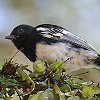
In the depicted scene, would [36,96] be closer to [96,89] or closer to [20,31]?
[96,89]

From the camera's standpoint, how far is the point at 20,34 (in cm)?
236

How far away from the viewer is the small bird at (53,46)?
224 centimetres

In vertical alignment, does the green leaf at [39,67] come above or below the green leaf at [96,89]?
above

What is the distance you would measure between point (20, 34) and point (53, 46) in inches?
9.3

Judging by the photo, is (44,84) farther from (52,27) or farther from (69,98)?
(52,27)

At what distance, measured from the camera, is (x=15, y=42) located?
7.70ft

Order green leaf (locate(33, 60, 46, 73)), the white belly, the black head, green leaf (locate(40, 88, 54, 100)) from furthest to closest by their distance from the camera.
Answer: the black head, the white belly, green leaf (locate(33, 60, 46, 73)), green leaf (locate(40, 88, 54, 100))

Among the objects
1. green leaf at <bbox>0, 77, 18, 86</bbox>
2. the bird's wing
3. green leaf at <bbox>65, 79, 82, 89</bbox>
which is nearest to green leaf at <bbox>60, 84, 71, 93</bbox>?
green leaf at <bbox>65, 79, 82, 89</bbox>

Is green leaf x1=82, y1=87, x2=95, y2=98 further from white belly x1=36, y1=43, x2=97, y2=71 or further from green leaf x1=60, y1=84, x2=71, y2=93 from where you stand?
white belly x1=36, y1=43, x2=97, y2=71

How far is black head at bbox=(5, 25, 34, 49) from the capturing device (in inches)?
91.8

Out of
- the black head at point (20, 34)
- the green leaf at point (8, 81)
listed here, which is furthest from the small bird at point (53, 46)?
the green leaf at point (8, 81)

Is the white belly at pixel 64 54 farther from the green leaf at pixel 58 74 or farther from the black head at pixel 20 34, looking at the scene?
the green leaf at pixel 58 74

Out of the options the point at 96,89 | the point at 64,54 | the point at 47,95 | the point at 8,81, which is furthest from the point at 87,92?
the point at 64,54

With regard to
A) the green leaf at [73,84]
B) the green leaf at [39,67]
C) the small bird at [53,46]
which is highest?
Answer: the small bird at [53,46]
